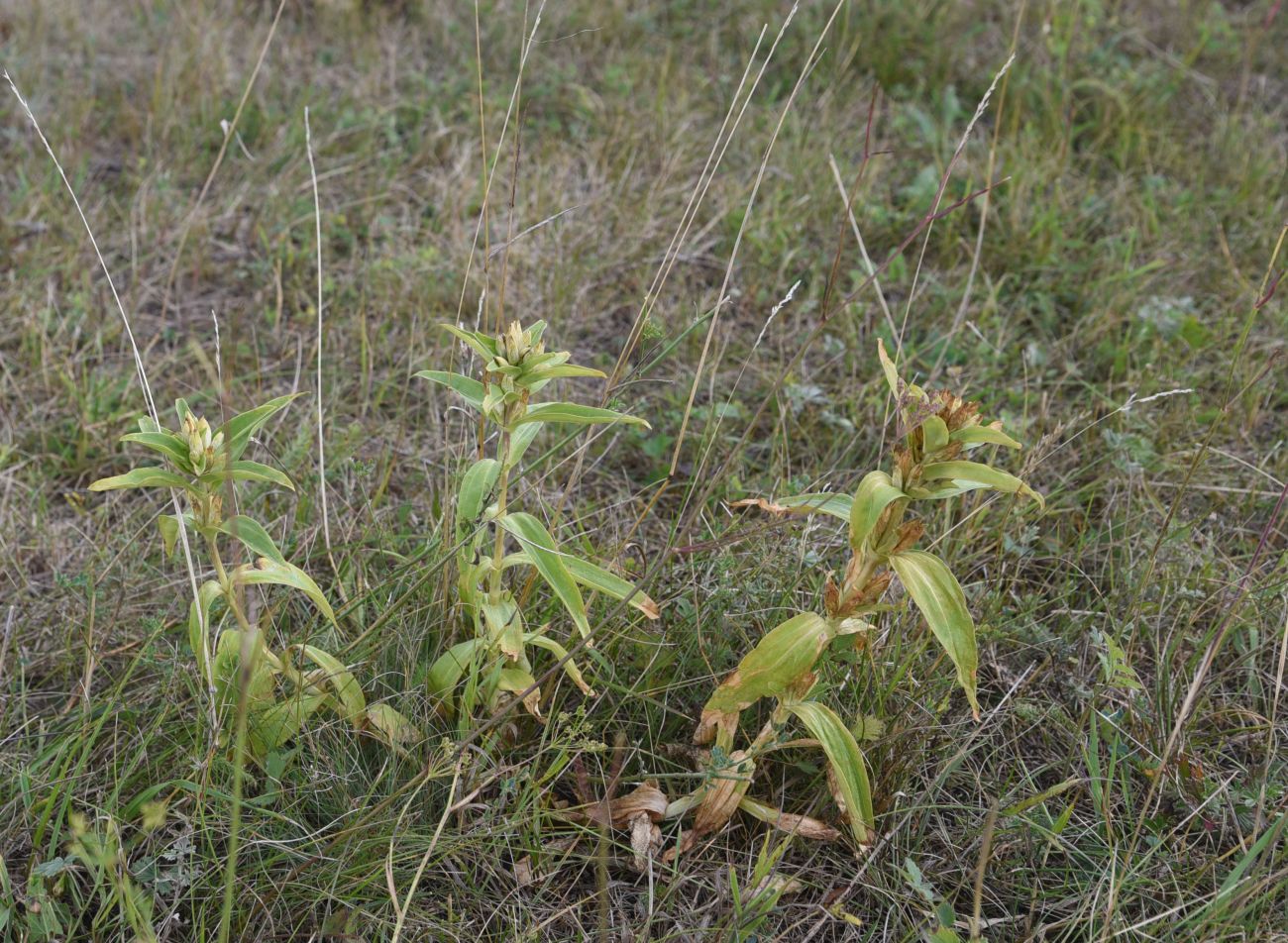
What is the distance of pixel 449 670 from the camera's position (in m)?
1.83

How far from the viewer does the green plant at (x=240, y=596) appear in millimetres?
1602

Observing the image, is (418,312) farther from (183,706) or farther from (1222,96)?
(1222,96)

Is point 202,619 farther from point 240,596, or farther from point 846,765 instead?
point 846,765

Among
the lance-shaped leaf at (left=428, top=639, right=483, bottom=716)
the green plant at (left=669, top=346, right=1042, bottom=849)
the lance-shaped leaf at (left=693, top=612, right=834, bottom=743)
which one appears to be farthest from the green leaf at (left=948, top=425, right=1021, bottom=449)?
the lance-shaped leaf at (left=428, top=639, right=483, bottom=716)

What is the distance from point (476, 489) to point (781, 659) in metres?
0.54

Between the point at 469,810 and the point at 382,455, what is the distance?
91cm

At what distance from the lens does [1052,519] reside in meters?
2.46

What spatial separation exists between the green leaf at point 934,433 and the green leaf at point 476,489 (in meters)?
0.65

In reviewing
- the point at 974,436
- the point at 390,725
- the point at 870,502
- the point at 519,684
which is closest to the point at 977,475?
the point at 974,436

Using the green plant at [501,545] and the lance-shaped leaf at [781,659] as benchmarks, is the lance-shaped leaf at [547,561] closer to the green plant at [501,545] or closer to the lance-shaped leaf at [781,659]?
the green plant at [501,545]

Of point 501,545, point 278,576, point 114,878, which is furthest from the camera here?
point 501,545

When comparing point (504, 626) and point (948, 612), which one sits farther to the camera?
point (504, 626)

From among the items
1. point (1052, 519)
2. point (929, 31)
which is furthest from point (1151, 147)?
point (1052, 519)

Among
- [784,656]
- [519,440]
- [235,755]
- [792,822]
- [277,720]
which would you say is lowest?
[792,822]
